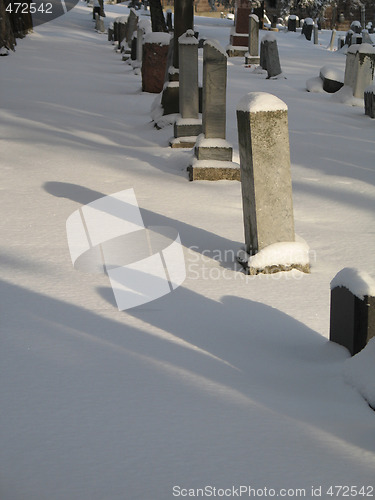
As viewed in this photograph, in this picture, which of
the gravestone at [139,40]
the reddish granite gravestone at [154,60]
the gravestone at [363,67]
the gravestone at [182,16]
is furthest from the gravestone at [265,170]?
the gravestone at [139,40]

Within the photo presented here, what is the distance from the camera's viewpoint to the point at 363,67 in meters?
12.8

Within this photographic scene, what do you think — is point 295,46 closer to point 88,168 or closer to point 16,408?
point 88,168

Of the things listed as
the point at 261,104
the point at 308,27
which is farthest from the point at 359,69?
the point at 308,27

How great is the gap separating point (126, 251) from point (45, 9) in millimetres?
37847

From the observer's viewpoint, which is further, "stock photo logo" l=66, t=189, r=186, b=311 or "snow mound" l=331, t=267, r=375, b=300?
"stock photo logo" l=66, t=189, r=186, b=311

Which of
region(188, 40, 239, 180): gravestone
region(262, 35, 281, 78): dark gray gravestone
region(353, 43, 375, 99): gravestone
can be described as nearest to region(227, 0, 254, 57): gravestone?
region(262, 35, 281, 78): dark gray gravestone

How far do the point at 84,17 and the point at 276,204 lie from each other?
1505 inches

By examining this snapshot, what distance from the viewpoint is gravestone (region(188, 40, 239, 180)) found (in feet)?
23.4

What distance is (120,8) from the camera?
4634cm

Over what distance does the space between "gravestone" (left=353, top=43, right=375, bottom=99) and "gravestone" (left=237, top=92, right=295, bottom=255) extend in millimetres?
8848

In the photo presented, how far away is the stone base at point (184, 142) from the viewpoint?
8.84 meters
